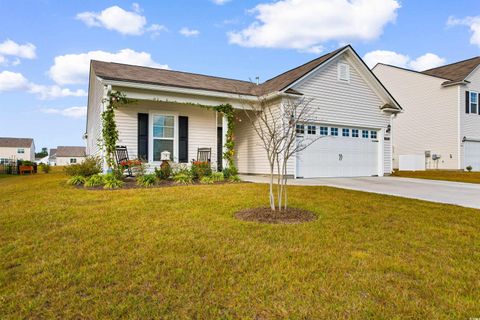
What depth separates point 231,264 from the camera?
2.84 meters

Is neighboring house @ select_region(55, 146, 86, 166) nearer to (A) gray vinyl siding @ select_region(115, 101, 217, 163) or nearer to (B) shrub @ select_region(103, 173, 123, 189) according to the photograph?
(A) gray vinyl siding @ select_region(115, 101, 217, 163)

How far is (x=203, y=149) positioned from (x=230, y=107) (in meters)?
1.97

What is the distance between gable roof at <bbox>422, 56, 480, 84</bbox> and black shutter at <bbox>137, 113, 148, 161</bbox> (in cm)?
1766

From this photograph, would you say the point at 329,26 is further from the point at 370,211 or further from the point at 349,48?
the point at 370,211

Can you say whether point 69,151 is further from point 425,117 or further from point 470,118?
point 470,118

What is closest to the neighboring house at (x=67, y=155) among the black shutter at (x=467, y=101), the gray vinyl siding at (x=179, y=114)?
the gray vinyl siding at (x=179, y=114)

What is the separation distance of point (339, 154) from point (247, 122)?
168 inches

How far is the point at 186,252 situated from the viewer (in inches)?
123

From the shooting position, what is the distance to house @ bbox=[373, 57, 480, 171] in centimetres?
1667

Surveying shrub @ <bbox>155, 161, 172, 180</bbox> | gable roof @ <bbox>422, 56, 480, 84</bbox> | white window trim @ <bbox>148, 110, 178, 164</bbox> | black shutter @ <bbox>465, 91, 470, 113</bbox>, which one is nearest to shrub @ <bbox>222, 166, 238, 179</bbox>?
shrub @ <bbox>155, 161, 172, 180</bbox>

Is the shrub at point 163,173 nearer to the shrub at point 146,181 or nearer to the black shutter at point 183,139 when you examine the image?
the shrub at point 146,181

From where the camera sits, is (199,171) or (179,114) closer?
(199,171)

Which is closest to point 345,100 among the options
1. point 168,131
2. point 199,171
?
point 199,171

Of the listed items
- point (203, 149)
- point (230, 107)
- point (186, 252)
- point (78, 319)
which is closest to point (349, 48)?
point (230, 107)
